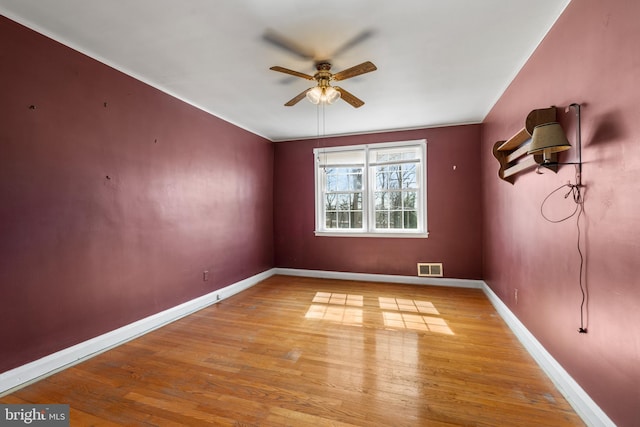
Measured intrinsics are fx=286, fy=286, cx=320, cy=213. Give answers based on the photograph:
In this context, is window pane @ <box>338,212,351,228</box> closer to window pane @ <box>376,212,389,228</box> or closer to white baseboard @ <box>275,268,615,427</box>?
window pane @ <box>376,212,389,228</box>

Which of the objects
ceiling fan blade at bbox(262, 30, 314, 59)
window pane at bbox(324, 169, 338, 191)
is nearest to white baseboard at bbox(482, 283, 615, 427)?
ceiling fan blade at bbox(262, 30, 314, 59)

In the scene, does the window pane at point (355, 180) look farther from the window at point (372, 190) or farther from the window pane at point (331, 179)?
the window pane at point (331, 179)

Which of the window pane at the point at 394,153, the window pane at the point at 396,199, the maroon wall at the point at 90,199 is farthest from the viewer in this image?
the window pane at the point at 396,199

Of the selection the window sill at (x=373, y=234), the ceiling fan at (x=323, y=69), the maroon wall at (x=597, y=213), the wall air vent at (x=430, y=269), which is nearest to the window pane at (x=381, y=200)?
the window sill at (x=373, y=234)

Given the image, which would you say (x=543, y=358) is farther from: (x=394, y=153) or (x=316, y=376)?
(x=394, y=153)

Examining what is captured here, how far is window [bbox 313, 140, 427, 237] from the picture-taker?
488 centimetres

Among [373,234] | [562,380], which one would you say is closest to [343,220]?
[373,234]

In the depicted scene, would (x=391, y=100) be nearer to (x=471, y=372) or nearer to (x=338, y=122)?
(x=338, y=122)

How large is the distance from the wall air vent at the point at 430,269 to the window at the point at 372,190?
49 centimetres

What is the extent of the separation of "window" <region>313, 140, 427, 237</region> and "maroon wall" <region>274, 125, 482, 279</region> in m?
0.13

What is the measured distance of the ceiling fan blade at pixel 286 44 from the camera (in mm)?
2225

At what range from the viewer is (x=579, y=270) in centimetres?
180

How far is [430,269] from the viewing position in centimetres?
475

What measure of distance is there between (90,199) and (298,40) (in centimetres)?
225
